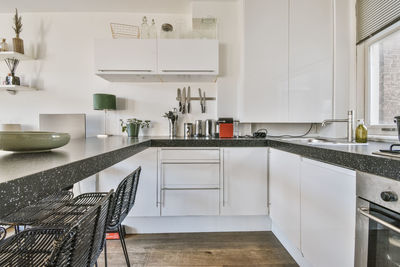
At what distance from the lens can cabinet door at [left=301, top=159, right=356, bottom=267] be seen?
100 cm

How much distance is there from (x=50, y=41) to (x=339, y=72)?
3.55 metres

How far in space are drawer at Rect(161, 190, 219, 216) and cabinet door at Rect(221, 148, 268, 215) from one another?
104 mm

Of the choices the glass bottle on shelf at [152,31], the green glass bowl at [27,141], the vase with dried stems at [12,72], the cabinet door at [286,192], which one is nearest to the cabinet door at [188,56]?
the glass bottle on shelf at [152,31]

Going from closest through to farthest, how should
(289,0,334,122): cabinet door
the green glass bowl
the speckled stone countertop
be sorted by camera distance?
the speckled stone countertop → the green glass bowl → (289,0,334,122): cabinet door

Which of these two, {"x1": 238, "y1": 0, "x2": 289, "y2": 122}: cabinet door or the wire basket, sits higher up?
the wire basket

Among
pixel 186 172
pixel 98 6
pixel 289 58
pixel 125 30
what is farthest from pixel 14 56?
pixel 289 58

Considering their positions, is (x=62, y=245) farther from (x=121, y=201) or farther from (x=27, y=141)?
(x=121, y=201)

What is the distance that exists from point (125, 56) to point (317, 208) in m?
2.31

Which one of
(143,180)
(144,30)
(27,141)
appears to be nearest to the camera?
(27,141)

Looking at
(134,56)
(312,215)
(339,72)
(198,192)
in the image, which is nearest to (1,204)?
(312,215)

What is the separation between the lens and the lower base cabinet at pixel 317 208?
39.9 inches

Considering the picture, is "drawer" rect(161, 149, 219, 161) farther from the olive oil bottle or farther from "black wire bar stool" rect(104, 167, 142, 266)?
the olive oil bottle

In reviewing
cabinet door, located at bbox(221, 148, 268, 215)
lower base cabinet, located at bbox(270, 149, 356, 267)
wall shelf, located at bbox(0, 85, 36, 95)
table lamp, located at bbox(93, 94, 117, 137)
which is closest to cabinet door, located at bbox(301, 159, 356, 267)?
lower base cabinet, located at bbox(270, 149, 356, 267)

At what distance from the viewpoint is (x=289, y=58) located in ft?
7.42
